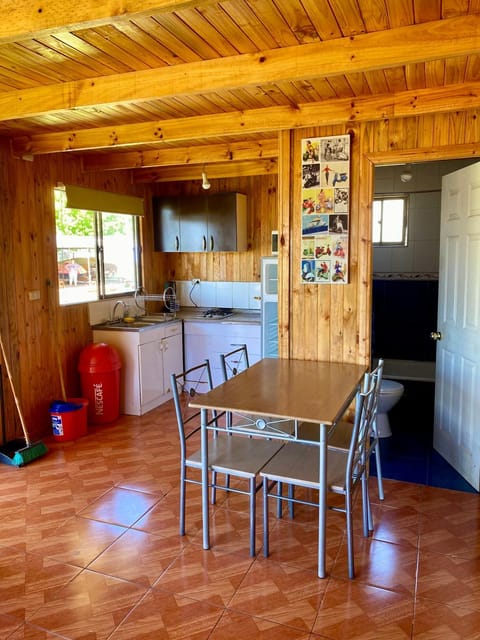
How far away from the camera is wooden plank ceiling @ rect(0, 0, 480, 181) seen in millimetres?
1960

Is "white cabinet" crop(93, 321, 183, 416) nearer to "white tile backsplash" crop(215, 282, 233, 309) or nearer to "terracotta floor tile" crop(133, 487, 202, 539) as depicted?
"white tile backsplash" crop(215, 282, 233, 309)

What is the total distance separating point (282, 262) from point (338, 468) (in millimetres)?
1565

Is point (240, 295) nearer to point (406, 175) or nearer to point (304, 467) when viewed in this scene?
point (406, 175)

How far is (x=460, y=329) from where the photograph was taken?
3.41m

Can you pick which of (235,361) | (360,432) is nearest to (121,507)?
(360,432)

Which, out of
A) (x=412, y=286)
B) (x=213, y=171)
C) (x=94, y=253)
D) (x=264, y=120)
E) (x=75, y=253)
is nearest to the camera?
(x=264, y=120)

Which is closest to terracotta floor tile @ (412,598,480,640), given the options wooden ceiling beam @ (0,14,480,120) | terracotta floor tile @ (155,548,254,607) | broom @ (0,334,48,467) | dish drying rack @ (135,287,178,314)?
terracotta floor tile @ (155,548,254,607)

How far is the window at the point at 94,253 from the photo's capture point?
4543 millimetres

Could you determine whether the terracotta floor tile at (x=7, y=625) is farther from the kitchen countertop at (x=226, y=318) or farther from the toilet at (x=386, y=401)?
the kitchen countertop at (x=226, y=318)

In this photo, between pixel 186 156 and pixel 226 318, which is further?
pixel 226 318

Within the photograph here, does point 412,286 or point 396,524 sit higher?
point 412,286

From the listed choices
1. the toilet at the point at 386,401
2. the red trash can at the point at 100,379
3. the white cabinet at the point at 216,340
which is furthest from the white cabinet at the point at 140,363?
the toilet at the point at 386,401

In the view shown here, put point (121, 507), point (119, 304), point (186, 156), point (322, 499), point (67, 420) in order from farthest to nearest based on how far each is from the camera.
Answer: point (119, 304) < point (186, 156) < point (67, 420) < point (121, 507) < point (322, 499)

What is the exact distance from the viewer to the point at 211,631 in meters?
2.04
